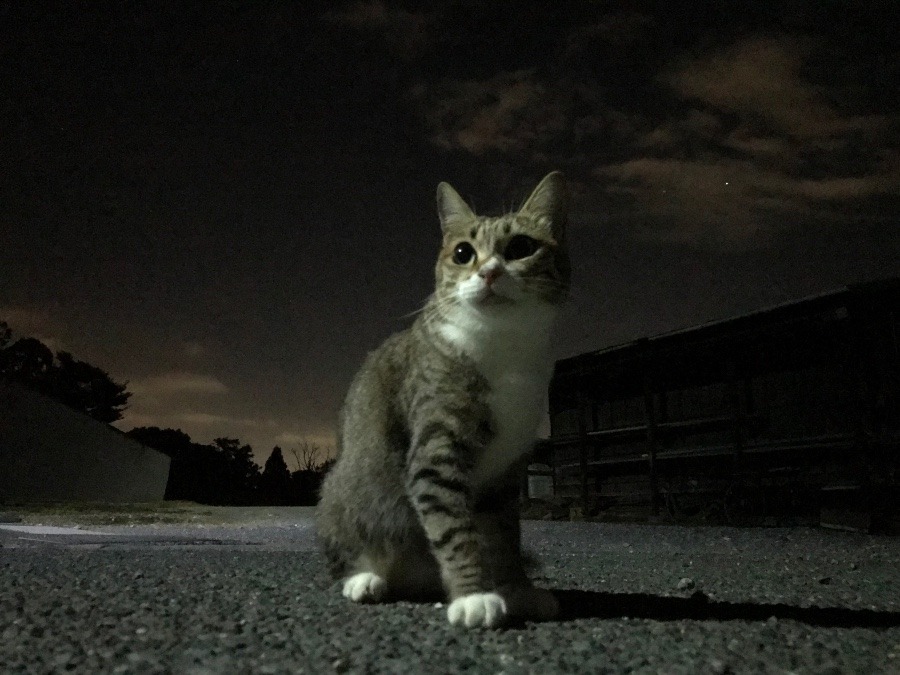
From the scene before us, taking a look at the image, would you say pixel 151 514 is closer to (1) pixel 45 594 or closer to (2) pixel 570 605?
(1) pixel 45 594

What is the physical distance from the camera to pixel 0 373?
16469 millimetres

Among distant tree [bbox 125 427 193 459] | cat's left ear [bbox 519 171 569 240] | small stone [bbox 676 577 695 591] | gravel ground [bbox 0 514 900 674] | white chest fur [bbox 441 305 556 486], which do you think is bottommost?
gravel ground [bbox 0 514 900 674]

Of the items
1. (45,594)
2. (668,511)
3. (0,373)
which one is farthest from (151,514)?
(45,594)

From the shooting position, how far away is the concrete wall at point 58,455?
1599 centimetres

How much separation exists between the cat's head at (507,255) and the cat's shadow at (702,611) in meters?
1.61

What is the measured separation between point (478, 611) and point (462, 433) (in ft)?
2.63

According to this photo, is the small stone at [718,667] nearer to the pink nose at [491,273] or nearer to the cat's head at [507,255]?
the cat's head at [507,255]

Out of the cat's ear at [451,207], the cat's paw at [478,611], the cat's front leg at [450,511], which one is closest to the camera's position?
the cat's paw at [478,611]

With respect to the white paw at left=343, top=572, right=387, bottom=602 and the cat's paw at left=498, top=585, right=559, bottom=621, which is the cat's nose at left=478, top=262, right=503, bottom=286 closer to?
the cat's paw at left=498, top=585, right=559, bottom=621

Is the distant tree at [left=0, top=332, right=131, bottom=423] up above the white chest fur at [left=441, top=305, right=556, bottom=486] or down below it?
above

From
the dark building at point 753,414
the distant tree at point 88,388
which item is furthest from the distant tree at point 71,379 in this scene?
the dark building at point 753,414

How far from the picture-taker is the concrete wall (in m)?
16.0

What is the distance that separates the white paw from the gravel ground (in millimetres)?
72

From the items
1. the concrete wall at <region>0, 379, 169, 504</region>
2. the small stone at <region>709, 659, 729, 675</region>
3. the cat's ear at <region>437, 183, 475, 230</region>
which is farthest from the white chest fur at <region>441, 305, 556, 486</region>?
the concrete wall at <region>0, 379, 169, 504</region>
